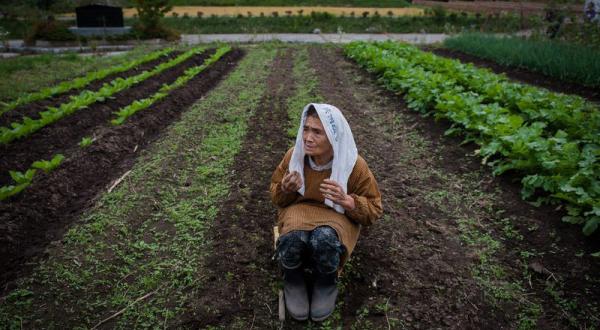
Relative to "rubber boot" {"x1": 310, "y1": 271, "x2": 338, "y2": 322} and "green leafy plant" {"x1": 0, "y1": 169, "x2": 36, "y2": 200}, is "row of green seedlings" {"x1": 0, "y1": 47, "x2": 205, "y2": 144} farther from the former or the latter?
"rubber boot" {"x1": 310, "y1": 271, "x2": 338, "y2": 322}

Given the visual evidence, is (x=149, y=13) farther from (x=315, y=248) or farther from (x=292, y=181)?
(x=315, y=248)

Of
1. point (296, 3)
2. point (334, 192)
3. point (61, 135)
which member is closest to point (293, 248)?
point (334, 192)

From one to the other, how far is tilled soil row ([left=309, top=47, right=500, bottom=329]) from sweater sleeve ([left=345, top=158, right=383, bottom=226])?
1.87 ft

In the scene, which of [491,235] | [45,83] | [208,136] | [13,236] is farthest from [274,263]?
[45,83]

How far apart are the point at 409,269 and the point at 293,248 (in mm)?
1095

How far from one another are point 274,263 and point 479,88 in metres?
5.61

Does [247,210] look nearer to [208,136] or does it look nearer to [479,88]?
[208,136]

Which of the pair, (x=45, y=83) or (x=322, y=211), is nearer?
(x=322, y=211)

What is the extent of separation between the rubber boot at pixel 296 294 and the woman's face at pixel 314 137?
777 millimetres

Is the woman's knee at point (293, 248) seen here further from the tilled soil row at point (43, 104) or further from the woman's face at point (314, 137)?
the tilled soil row at point (43, 104)

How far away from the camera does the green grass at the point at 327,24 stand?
83.0 ft

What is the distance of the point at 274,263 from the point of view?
332 cm

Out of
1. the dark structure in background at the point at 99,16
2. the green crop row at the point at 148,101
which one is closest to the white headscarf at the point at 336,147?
the green crop row at the point at 148,101

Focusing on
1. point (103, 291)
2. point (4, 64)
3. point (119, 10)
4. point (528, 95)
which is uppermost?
point (119, 10)
